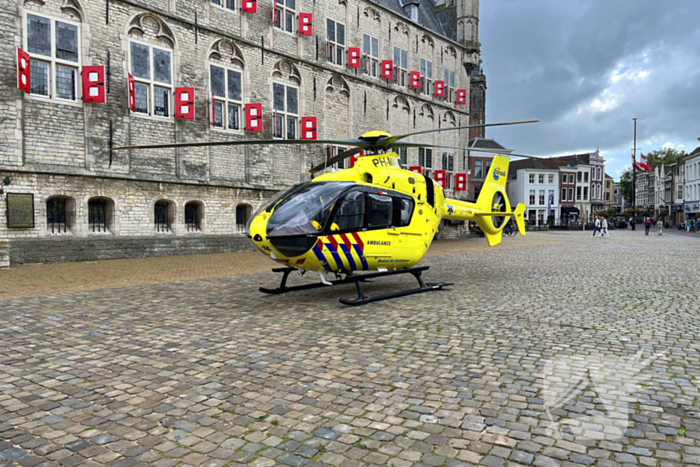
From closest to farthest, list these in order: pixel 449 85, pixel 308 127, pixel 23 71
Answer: pixel 23 71 → pixel 308 127 → pixel 449 85

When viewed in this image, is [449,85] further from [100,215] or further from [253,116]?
[100,215]

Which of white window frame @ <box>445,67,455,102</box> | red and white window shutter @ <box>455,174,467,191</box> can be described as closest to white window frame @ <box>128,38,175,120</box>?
red and white window shutter @ <box>455,174,467,191</box>

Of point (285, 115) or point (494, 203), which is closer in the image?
point (494, 203)

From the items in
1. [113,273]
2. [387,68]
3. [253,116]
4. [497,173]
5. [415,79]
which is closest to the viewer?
[113,273]

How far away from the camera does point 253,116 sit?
766 inches

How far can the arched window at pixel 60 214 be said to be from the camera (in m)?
14.8

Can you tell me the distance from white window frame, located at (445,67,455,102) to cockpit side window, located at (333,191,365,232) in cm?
2662

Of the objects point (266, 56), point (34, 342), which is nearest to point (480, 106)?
point (266, 56)

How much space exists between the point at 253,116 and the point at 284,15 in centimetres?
550

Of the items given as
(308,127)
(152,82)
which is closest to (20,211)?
(152,82)

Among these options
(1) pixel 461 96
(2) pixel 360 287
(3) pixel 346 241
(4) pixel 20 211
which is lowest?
(2) pixel 360 287

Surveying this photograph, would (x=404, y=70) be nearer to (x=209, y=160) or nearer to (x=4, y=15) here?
(x=209, y=160)

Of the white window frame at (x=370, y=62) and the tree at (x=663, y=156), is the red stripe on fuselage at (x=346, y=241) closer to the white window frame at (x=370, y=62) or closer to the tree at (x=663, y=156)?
the white window frame at (x=370, y=62)

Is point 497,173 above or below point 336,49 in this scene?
below
